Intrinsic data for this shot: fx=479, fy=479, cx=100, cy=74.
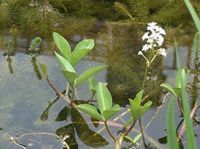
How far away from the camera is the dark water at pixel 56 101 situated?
1.56 metres

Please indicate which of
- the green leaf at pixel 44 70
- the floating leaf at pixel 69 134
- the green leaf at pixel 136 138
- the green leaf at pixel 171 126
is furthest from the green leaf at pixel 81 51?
the green leaf at pixel 171 126

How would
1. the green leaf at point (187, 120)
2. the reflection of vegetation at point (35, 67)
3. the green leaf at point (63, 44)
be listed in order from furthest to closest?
1. the reflection of vegetation at point (35, 67)
2. the green leaf at point (63, 44)
3. the green leaf at point (187, 120)

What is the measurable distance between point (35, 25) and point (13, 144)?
74 centimetres

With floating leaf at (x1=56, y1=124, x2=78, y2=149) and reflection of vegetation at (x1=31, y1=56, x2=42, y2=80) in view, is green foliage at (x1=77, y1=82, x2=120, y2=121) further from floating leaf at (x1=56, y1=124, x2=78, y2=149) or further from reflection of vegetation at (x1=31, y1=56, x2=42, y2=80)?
reflection of vegetation at (x1=31, y1=56, x2=42, y2=80)

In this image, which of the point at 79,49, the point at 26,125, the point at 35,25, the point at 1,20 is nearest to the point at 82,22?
the point at 35,25

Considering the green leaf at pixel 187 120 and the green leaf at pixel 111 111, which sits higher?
the green leaf at pixel 187 120

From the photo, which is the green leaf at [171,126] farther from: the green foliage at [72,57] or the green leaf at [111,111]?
the green foliage at [72,57]

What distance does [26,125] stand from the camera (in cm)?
161

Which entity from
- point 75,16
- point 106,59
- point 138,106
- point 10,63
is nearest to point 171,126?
point 138,106

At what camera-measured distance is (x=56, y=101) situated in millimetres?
1726

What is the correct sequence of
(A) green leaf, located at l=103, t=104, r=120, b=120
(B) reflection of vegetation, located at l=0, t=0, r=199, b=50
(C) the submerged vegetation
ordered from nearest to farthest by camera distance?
1. (A) green leaf, located at l=103, t=104, r=120, b=120
2. (C) the submerged vegetation
3. (B) reflection of vegetation, located at l=0, t=0, r=199, b=50

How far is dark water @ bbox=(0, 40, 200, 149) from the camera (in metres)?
1.56

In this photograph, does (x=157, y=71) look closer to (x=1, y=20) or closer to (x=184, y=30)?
(x=184, y=30)

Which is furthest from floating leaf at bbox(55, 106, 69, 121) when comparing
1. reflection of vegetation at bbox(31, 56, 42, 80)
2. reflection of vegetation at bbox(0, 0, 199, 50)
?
reflection of vegetation at bbox(0, 0, 199, 50)
